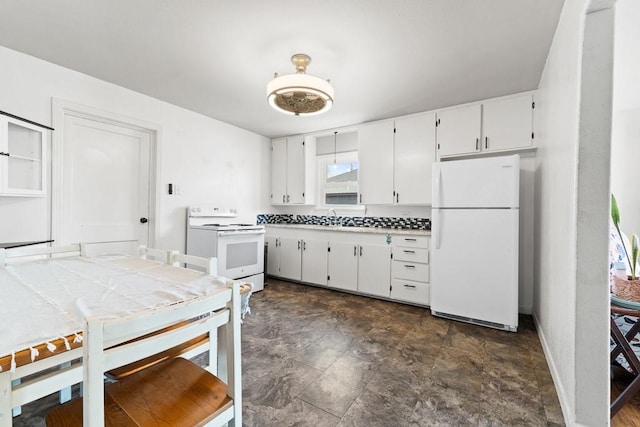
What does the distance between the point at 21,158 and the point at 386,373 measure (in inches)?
122

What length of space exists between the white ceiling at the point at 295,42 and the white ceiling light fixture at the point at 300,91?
0.14 metres

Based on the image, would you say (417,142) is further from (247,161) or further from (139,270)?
(139,270)

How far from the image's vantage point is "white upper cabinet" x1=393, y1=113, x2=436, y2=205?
3.33 meters

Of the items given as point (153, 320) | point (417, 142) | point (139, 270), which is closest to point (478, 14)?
point (417, 142)

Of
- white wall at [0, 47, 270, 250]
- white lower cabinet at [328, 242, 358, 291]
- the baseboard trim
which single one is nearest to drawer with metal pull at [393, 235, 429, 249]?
white lower cabinet at [328, 242, 358, 291]

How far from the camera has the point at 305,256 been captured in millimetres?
3926

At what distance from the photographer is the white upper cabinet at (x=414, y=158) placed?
333cm

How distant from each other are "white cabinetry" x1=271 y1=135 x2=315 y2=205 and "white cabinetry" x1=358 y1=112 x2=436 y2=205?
35.3 inches

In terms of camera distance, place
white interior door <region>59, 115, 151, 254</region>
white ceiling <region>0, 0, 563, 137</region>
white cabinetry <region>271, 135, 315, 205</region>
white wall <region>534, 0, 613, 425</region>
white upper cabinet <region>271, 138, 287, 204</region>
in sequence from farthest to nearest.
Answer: white upper cabinet <region>271, 138, 287, 204</region> → white cabinetry <region>271, 135, 315, 205</region> → white interior door <region>59, 115, 151, 254</region> → white ceiling <region>0, 0, 563, 137</region> → white wall <region>534, 0, 613, 425</region>

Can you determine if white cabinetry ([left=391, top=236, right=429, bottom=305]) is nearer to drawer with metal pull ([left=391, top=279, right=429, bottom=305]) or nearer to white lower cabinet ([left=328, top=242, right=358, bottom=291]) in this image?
drawer with metal pull ([left=391, top=279, right=429, bottom=305])

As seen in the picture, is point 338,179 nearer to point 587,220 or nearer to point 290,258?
point 290,258

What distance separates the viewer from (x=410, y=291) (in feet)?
10.4

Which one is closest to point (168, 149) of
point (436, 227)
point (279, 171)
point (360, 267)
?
point (279, 171)

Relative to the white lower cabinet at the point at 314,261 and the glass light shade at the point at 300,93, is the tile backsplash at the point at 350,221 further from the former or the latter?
the glass light shade at the point at 300,93
